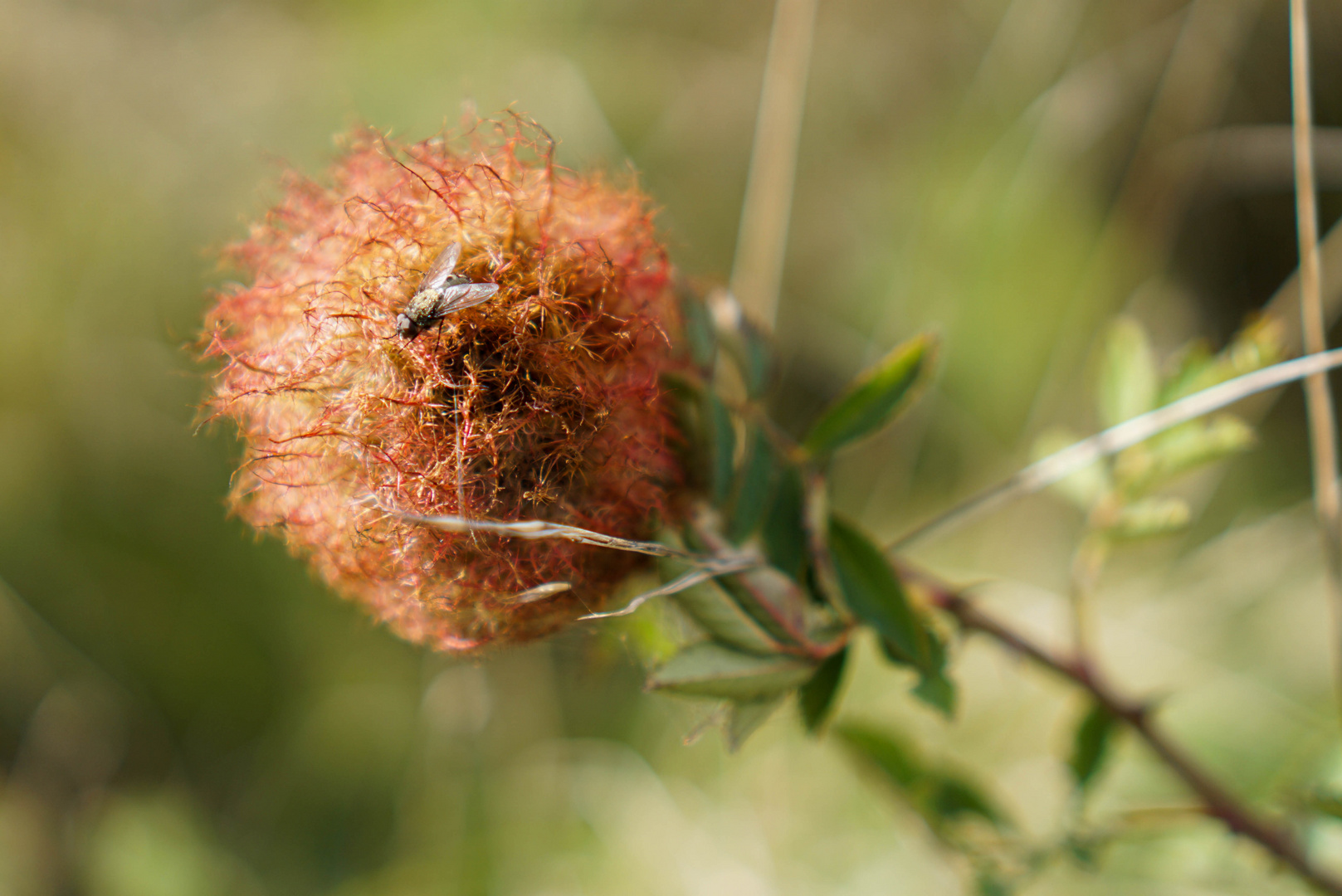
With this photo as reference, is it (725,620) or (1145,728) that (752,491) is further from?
(1145,728)

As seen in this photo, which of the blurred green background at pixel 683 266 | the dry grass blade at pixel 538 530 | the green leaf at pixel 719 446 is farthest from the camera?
the blurred green background at pixel 683 266

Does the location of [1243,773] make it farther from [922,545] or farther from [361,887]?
[361,887]

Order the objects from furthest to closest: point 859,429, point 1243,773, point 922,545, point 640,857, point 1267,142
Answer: point 922,545 < point 640,857 < point 1267,142 < point 1243,773 < point 859,429

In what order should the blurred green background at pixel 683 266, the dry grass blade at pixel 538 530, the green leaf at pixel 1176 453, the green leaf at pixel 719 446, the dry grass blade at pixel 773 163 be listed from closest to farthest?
1. the dry grass blade at pixel 538 530
2. the green leaf at pixel 719 446
3. the green leaf at pixel 1176 453
4. the dry grass blade at pixel 773 163
5. the blurred green background at pixel 683 266

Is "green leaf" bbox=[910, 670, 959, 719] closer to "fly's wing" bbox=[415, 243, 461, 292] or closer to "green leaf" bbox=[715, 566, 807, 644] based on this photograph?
"green leaf" bbox=[715, 566, 807, 644]

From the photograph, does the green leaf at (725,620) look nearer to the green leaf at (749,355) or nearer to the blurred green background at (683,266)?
the green leaf at (749,355)

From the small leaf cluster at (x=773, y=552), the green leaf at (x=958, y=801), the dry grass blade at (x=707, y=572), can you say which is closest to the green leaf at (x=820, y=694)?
the small leaf cluster at (x=773, y=552)

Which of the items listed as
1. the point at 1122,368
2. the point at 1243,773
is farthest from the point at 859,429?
the point at 1243,773
